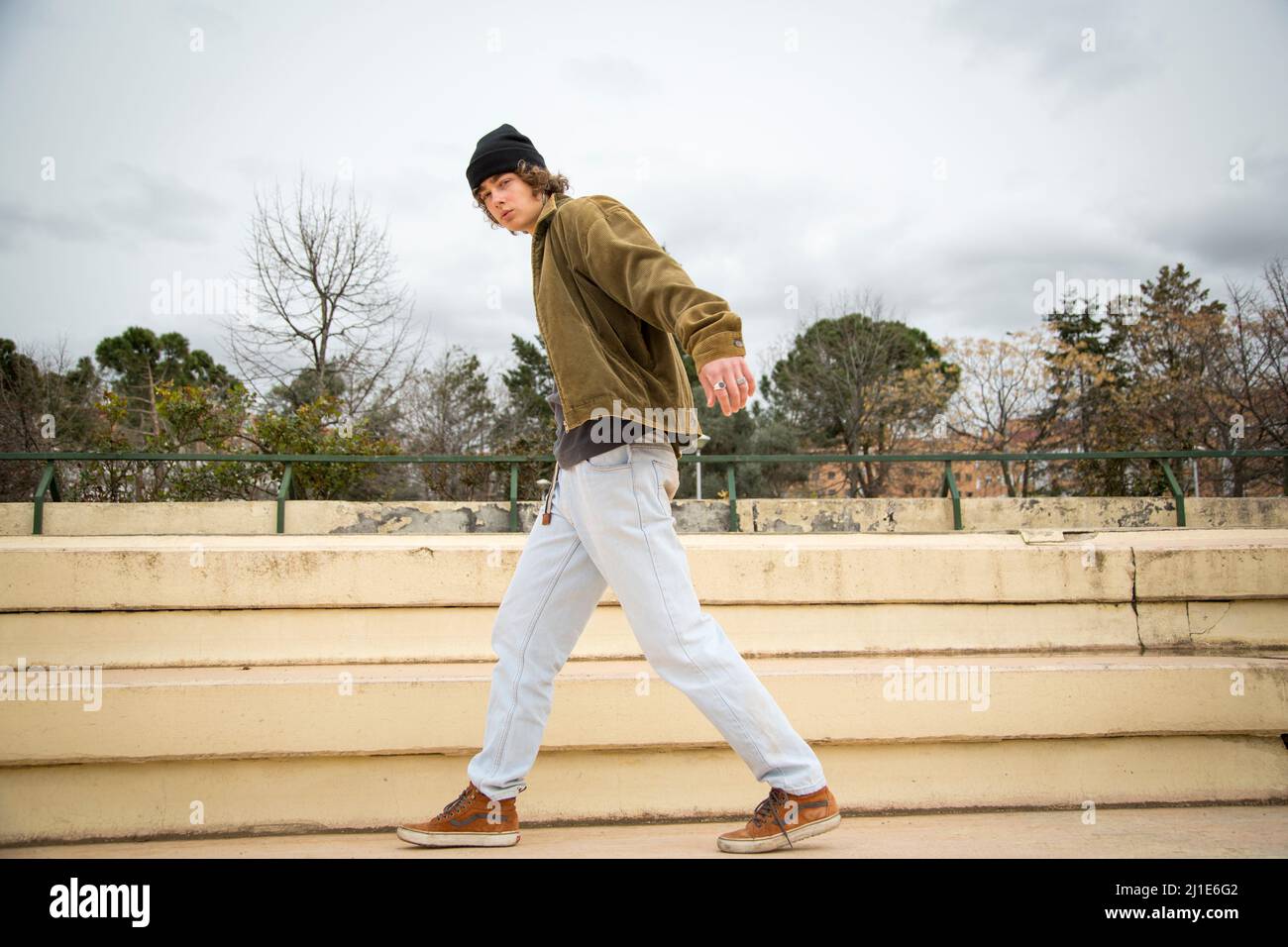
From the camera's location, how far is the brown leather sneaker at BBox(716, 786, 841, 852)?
1.95 m

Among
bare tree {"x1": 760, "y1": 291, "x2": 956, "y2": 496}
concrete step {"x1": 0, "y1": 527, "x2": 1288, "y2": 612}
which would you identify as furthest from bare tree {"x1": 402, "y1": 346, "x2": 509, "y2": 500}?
concrete step {"x1": 0, "y1": 527, "x2": 1288, "y2": 612}

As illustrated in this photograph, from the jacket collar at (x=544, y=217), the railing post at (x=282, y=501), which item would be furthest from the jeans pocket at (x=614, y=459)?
the railing post at (x=282, y=501)

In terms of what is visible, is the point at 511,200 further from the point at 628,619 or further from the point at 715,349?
the point at 628,619

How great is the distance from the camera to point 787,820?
6.38ft

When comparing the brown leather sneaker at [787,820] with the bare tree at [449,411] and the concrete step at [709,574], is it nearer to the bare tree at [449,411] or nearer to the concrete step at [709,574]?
the concrete step at [709,574]

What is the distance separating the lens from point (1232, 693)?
8.25 ft

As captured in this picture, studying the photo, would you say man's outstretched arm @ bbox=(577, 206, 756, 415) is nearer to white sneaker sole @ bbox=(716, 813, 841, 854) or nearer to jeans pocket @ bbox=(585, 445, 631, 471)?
jeans pocket @ bbox=(585, 445, 631, 471)

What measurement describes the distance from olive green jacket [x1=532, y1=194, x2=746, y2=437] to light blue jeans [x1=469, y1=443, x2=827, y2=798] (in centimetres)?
12

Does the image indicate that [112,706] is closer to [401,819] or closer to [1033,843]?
[401,819]

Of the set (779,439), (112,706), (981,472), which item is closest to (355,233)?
(779,439)

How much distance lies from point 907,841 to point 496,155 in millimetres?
2088

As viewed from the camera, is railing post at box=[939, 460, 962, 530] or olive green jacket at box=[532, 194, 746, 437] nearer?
olive green jacket at box=[532, 194, 746, 437]

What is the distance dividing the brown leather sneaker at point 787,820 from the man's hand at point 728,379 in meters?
0.96
